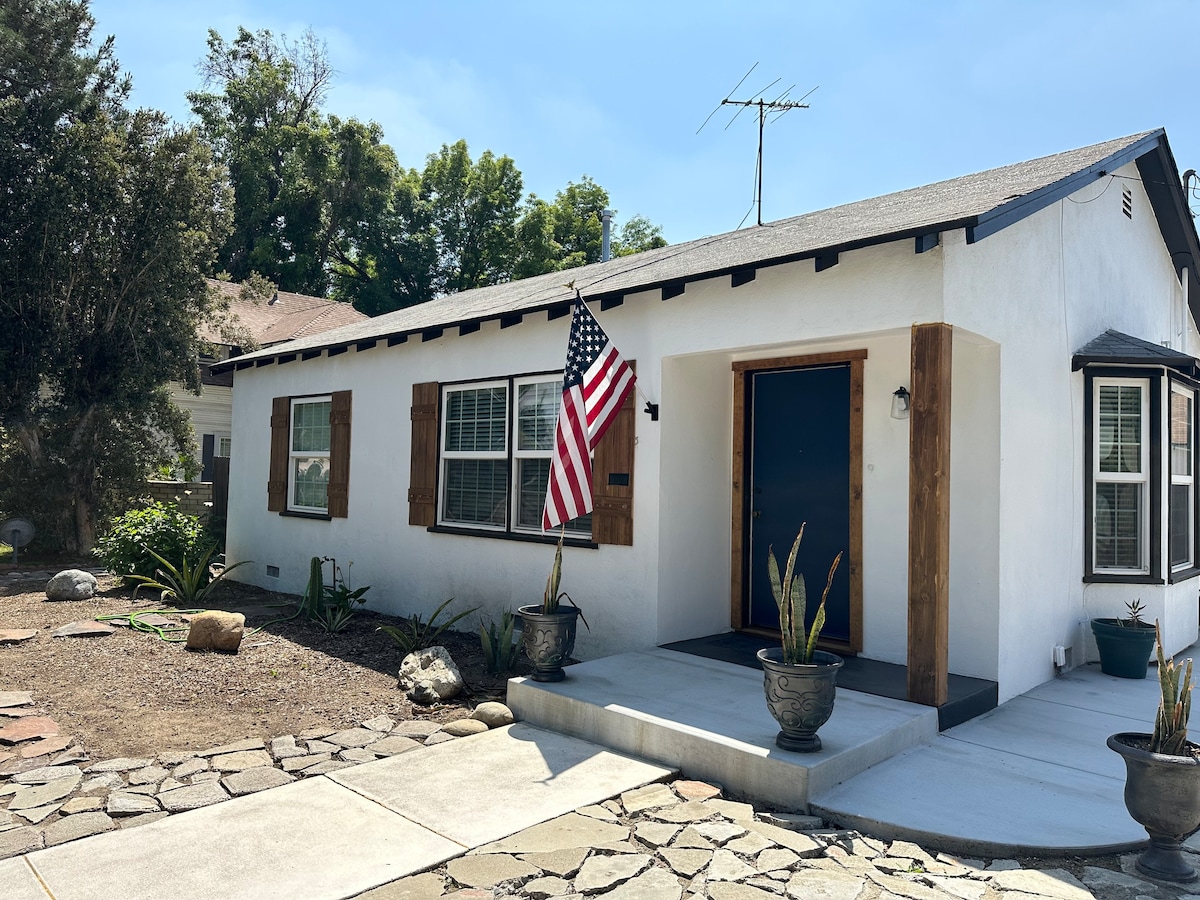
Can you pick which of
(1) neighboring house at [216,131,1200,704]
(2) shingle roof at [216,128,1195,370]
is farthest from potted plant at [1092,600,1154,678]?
(2) shingle roof at [216,128,1195,370]

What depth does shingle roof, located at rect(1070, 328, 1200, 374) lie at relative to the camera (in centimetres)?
609

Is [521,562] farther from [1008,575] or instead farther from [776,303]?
[1008,575]

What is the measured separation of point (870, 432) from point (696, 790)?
Answer: 2982 millimetres

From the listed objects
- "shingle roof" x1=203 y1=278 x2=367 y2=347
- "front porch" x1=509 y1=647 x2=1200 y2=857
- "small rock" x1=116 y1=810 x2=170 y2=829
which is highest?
"shingle roof" x1=203 y1=278 x2=367 y2=347

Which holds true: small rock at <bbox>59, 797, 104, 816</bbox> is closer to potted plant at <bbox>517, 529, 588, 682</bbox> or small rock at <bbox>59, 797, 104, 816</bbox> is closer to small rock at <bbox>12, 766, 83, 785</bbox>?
small rock at <bbox>12, 766, 83, 785</bbox>

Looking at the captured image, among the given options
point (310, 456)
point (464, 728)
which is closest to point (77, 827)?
point (464, 728)

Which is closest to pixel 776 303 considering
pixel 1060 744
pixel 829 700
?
pixel 829 700

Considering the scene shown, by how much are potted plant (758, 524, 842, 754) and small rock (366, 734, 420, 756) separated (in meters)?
2.05

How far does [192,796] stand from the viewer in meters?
3.80

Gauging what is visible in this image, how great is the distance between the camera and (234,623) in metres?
6.57

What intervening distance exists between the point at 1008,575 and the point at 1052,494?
1025mm

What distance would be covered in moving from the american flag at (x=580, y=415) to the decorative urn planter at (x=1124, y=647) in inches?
154

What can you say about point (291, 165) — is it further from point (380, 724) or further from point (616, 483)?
point (380, 724)

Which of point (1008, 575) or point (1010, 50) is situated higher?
point (1010, 50)
